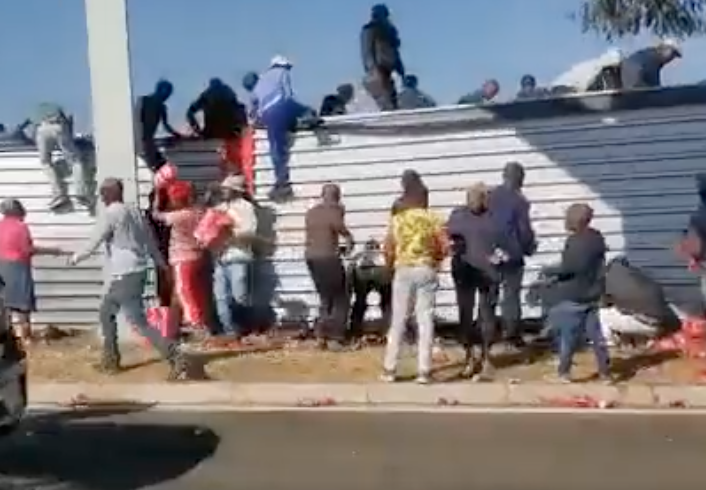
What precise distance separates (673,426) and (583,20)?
15.2ft

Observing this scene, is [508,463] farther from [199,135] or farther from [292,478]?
[199,135]

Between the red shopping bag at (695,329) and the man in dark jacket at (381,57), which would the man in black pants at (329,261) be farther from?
the red shopping bag at (695,329)

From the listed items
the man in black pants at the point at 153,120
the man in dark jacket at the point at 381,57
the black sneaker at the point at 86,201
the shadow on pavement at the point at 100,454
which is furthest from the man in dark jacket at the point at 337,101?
the shadow on pavement at the point at 100,454

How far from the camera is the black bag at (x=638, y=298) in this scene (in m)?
13.9

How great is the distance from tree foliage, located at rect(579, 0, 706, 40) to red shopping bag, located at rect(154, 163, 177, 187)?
Answer: 463 cm

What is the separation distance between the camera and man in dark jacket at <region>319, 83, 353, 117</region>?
1686 centimetres

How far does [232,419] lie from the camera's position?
1109 centimetres

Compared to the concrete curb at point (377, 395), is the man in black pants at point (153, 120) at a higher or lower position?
higher

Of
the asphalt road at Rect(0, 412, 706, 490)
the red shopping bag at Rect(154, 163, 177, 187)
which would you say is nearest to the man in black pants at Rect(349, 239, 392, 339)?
the red shopping bag at Rect(154, 163, 177, 187)

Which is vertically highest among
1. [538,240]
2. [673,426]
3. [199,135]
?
[199,135]

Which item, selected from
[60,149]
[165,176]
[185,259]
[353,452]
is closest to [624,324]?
[185,259]

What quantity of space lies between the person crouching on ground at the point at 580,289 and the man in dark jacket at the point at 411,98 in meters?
4.94

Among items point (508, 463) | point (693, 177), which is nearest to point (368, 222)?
point (693, 177)

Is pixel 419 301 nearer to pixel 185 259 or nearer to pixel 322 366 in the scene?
pixel 322 366
